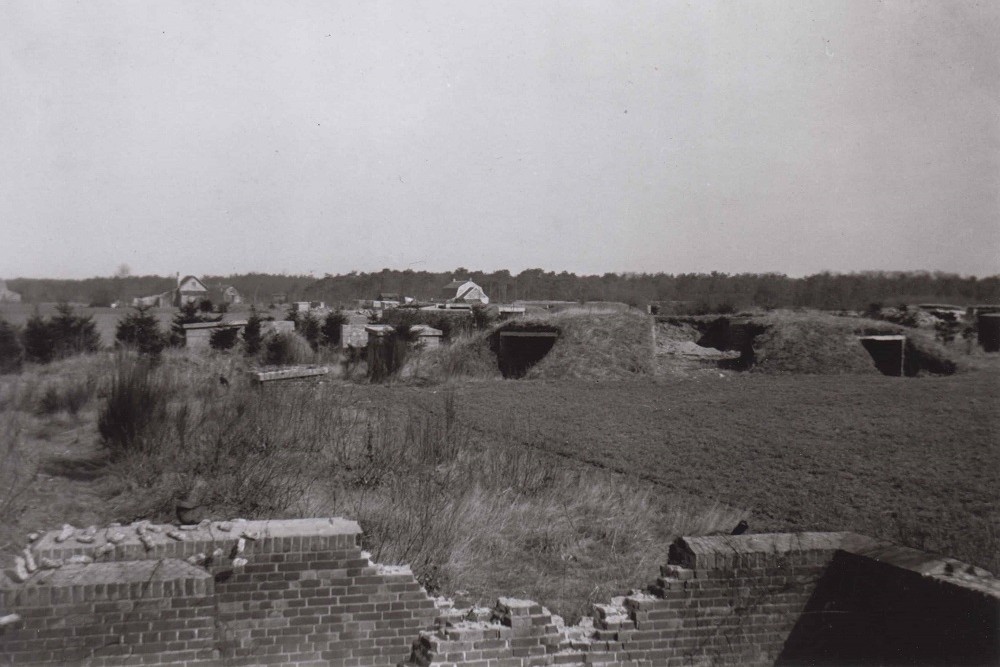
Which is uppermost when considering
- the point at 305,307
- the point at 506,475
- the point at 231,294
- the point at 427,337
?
the point at 231,294

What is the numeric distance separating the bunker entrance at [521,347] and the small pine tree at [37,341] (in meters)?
12.8

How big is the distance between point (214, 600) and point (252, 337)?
19858mm

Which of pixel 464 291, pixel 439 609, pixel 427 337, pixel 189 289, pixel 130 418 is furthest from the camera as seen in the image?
pixel 464 291

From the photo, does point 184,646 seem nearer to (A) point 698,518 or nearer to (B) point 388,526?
(B) point 388,526

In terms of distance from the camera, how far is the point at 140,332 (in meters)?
19.4

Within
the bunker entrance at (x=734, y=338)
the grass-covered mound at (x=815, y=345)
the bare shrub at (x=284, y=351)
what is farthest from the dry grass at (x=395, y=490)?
the bunker entrance at (x=734, y=338)

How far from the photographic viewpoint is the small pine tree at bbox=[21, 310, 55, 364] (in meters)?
17.1

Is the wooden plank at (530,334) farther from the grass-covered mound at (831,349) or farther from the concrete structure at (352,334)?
the concrete structure at (352,334)

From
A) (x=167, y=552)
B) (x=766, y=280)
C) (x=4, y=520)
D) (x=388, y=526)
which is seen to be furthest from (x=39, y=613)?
(x=766, y=280)

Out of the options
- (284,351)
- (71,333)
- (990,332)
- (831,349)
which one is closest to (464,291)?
(284,351)

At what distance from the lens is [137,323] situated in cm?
1992

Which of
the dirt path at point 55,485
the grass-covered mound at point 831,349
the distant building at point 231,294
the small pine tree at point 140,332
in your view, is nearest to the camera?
the dirt path at point 55,485

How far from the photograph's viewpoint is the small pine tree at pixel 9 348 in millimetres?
15070

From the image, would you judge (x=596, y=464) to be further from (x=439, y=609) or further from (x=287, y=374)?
(x=287, y=374)
